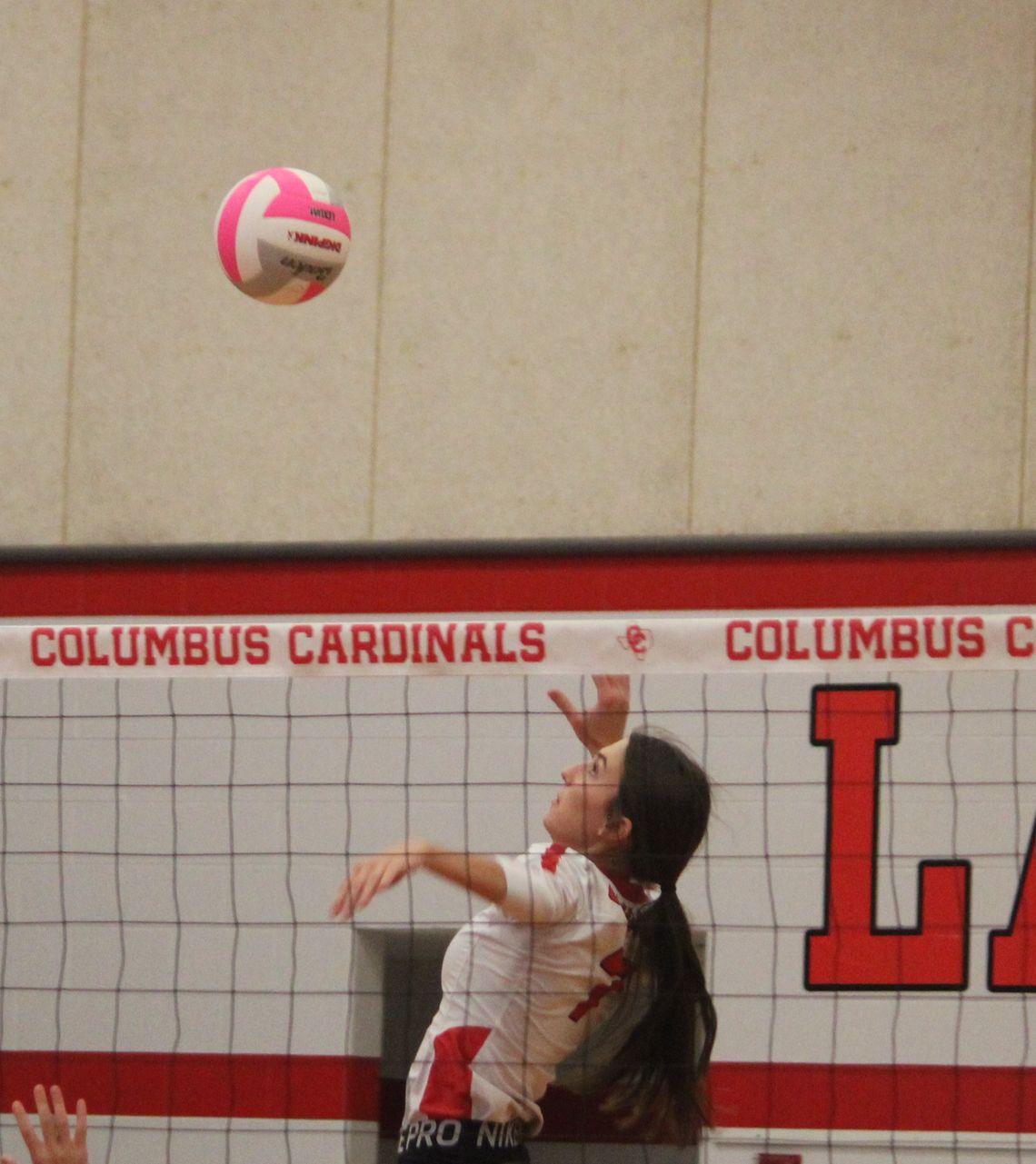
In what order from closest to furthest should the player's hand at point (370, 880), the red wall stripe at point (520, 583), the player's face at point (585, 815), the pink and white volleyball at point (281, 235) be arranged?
the player's hand at point (370, 880) → the player's face at point (585, 815) → the pink and white volleyball at point (281, 235) → the red wall stripe at point (520, 583)

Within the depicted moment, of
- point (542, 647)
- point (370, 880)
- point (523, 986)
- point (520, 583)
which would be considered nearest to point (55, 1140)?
point (370, 880)

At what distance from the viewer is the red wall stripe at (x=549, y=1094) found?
6.34 meters

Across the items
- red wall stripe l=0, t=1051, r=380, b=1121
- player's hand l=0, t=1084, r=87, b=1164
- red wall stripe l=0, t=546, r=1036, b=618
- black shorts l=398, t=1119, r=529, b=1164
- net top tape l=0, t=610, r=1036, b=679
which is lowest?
red wall stripe l=0, t=1051, r=380, b=1121

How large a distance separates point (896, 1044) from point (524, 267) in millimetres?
3383

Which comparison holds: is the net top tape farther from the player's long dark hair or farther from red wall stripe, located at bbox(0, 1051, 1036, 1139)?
red wall stripe, located at bbox(0, 1051, 1036, 1139)

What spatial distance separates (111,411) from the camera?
738cm

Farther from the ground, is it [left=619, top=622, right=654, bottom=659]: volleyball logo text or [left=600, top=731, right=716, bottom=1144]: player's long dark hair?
[left=619, top=622, right=654, bottom=659]: volleyball logo text

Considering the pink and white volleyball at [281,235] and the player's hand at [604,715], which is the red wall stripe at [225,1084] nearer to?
the player's hand at [604,715]

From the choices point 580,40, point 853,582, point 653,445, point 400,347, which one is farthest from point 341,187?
point 853,582

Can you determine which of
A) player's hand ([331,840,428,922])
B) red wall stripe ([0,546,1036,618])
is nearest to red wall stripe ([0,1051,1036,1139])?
red wall stripe ([0,546,1036,618])

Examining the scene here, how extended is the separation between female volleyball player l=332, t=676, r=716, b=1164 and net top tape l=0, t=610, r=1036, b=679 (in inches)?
9.0

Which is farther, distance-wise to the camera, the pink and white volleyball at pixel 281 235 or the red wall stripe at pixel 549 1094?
the red wall stripe at pixel 549 1094

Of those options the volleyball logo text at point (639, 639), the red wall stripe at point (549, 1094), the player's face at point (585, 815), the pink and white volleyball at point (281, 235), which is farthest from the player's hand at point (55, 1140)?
the red wall stripe at point (549, 1094)

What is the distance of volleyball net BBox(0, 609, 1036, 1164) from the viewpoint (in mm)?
6434
